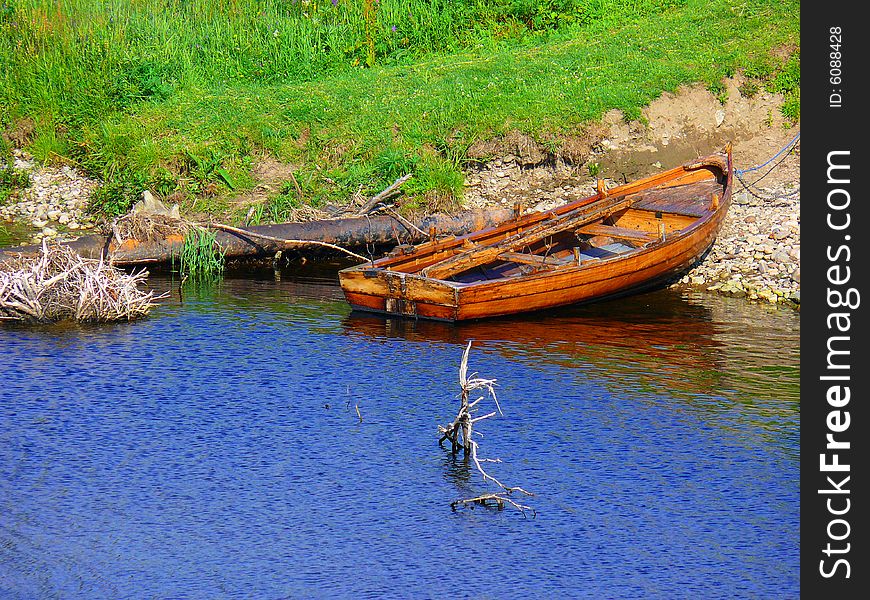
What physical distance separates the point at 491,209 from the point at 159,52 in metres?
8.03

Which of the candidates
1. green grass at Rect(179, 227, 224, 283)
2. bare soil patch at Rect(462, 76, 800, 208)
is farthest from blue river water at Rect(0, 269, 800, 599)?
bare soil patch at Rect(462, 76, 800, 208)

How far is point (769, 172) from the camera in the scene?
746 inches

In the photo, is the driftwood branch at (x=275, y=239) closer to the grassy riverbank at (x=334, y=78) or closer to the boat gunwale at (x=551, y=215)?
the boat gunwale at (x=551, y=215)

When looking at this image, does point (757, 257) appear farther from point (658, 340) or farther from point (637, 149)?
point (637, 149)

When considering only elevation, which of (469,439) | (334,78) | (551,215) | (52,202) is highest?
(334,78)

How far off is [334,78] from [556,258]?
27.8 feet

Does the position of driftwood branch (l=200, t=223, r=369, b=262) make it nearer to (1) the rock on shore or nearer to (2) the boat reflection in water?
(2) the boat reflection in water

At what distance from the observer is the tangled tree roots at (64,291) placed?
13148mm

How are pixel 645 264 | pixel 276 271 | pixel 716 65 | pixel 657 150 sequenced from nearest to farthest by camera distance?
pixel 645 264 < pixel 276 271 < pixel 657 150 < pixel 716 65

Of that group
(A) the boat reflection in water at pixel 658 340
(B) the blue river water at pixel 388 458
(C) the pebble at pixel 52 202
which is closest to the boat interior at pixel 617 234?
(A) the boat reflection in water at pixel 658 340

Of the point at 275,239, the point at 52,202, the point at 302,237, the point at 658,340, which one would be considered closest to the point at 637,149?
the point at 302,237

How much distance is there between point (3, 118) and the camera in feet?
68.5

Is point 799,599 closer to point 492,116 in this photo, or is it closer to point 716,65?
point 492,116
